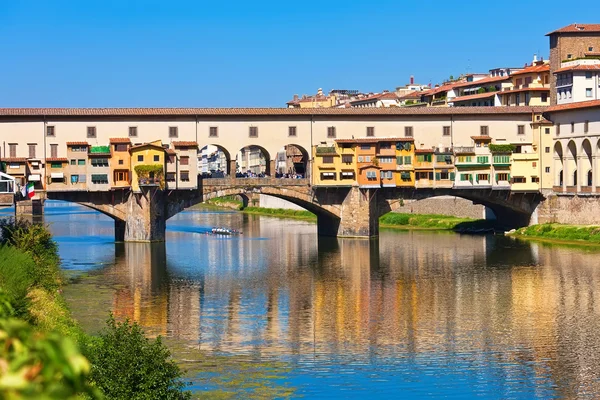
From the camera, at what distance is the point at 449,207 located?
210 ft

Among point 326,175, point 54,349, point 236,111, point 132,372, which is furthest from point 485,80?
point 54,349

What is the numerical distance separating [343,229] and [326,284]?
18220 mm

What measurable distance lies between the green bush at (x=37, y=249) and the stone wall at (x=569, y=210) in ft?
84.7

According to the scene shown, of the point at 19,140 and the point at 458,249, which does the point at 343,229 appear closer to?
the point at 458,249

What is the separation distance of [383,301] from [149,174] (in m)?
21.8

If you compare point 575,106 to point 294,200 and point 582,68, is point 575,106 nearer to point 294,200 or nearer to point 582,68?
point 582,68

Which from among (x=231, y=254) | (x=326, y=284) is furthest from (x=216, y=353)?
(x=231, y=254)

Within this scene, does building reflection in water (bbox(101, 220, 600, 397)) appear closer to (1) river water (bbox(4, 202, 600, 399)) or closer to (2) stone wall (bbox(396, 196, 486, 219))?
(1) river water (bbox(4, 202, 600, 399))

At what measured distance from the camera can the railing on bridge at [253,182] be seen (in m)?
52.2

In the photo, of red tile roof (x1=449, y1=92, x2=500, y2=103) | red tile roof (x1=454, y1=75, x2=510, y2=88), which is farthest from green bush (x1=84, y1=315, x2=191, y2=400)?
red tile roof (x1=454, y1=75, x2=510, y2=88)

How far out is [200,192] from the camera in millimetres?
52062

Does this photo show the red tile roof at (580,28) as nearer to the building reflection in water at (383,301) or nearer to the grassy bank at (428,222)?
the grassy bank at (428,222)

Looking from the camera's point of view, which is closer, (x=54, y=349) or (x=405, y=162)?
(x=54, y=349)

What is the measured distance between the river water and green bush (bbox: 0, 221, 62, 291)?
3.53ft
